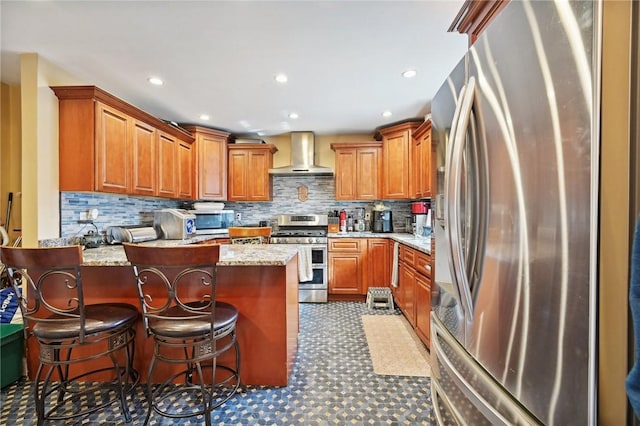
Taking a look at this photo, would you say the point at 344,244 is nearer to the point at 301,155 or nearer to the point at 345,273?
the point at 345,273

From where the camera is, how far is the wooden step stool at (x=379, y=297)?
3.61m

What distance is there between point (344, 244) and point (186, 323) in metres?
2.69

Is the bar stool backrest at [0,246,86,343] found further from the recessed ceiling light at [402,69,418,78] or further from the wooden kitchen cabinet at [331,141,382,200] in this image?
the wooden kitchen cabinet at [331,141,382,200]

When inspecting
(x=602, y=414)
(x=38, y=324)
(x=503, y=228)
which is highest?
(x=503, y=228)

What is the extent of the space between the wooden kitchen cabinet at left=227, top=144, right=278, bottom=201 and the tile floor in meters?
2.72

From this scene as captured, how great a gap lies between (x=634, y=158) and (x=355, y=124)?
3.86 metres

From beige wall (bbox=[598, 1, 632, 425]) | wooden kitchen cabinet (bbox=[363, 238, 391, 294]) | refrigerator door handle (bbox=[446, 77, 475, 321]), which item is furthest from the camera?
wooden kitchen cabinet (bbox=[363, 238, 391, 294])

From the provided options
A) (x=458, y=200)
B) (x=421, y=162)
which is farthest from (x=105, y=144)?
(x=421, y=162)

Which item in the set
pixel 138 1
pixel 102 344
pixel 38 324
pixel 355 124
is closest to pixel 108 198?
pixel 102 344

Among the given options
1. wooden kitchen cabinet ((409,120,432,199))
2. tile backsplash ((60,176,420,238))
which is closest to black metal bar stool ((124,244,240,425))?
tile backsplash ((60,176,420,238))

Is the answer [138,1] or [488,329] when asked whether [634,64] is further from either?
[138,1]

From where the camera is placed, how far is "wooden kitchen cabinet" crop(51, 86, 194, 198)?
2477 mm

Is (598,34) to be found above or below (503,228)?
above

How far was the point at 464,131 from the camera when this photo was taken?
0.81m
